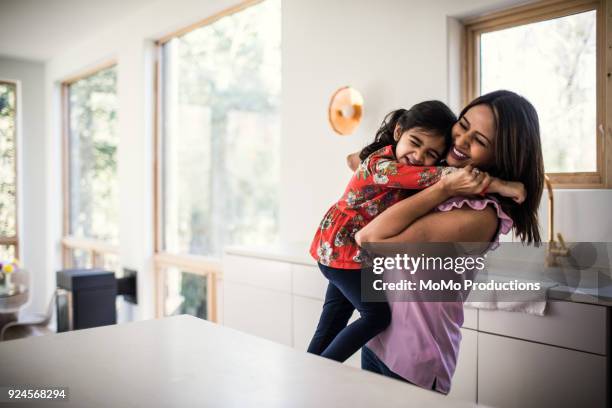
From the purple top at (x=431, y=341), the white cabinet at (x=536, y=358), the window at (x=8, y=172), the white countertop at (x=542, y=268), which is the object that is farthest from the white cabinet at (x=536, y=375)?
the window at (x=8, y=172)

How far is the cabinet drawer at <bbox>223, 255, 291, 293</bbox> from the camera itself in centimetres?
248

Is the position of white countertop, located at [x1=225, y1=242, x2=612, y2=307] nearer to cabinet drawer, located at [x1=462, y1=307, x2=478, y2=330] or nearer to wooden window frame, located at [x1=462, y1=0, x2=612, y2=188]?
cabinet drawer, located at [x1=462, y1=307, x2=478, y2=330]

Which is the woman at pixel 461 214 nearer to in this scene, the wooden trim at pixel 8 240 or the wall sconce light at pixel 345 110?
the wall sconce light at pixel 345 110

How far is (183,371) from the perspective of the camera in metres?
0.86

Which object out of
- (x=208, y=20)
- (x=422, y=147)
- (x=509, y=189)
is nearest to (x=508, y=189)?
(x=509, y=189)

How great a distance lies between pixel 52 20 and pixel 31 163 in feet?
6.43

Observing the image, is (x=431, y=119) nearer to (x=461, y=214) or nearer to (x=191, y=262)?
(x=461, y=214)

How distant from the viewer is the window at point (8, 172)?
5.67 metres

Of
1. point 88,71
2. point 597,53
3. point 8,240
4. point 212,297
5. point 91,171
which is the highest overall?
point 88,71

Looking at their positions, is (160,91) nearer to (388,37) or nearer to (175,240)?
(175,240)

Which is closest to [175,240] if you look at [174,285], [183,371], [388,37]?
[174,285]

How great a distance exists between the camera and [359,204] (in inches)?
61.7

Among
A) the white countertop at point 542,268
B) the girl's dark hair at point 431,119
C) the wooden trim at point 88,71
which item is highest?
the wooden trim at point 88,71

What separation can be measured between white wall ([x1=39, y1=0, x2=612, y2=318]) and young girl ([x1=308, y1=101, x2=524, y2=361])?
2.71 feet
